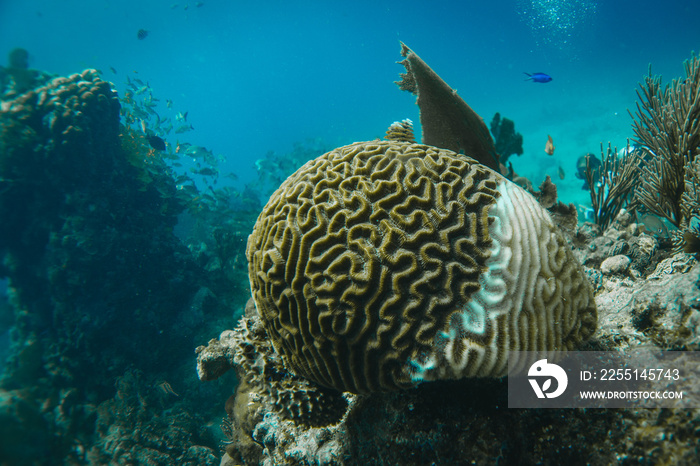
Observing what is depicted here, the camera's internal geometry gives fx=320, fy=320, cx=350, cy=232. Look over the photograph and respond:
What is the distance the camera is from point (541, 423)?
218 cm

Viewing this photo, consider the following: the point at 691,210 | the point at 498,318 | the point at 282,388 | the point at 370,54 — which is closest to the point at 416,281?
the point at 498,318

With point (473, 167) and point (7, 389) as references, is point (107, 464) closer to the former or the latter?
point (7, 389)

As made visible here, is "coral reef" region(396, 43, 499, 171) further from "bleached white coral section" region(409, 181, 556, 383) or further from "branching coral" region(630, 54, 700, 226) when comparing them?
"bleached white coral section" region(409, 181, 556, 383)

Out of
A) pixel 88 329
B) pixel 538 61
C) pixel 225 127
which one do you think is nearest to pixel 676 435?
pixel 88 329

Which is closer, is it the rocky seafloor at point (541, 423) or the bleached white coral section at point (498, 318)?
the rocky seafloor at point (541, 423)

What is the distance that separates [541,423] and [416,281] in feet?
4.13

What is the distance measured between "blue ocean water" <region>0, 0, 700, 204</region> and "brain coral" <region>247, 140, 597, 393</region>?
63.2 feet

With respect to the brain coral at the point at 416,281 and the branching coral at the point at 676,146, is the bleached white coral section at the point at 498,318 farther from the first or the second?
the branching coral at the point at 676,146

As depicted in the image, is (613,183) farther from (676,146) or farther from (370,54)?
(370,54)

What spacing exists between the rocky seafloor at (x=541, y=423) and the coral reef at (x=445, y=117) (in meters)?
2.64

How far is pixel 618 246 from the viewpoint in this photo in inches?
169

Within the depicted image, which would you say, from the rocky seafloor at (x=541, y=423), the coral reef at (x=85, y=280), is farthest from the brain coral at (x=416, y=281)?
the coral reef at (x=85, y=280)

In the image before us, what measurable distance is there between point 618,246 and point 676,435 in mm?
3274

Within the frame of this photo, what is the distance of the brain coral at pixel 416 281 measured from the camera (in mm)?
2232
